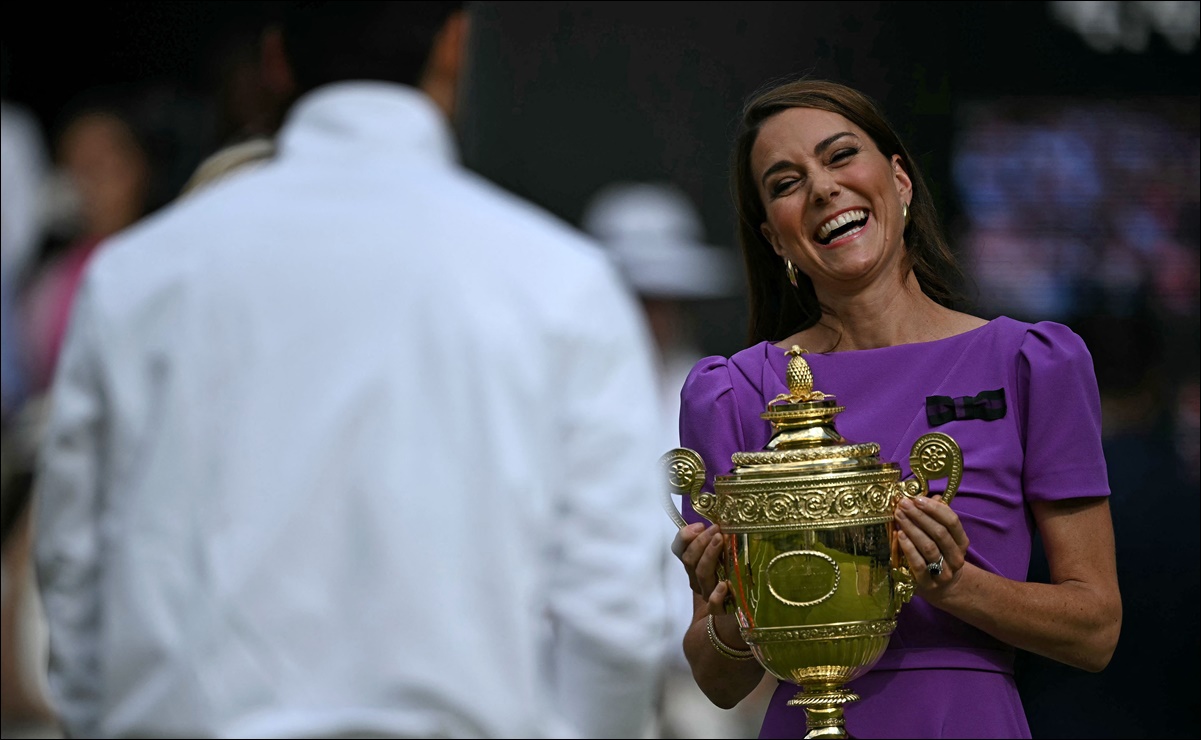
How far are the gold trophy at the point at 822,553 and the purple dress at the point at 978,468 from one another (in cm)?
11

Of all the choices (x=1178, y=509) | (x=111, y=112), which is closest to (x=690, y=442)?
(x=111, y=112)

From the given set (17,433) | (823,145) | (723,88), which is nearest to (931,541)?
(823,145)

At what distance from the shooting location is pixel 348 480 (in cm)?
159

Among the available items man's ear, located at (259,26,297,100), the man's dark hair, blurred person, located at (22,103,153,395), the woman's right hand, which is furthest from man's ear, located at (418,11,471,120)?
blurred person, located at (22,103,153,395)

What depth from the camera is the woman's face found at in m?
2.23

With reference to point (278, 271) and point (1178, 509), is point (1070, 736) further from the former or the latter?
point (278, 271)

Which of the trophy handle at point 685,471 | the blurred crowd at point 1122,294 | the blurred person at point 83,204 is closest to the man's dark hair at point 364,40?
the trophy handle at point 685,471

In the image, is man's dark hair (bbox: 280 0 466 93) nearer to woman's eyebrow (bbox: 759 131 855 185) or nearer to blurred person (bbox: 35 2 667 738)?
blurred person (bbox: 35 2 667 738)

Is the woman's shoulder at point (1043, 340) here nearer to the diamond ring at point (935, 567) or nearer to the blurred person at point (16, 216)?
the diamond ring at point (935, 567)

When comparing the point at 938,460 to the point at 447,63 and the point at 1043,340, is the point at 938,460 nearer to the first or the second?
the point at 1043,340

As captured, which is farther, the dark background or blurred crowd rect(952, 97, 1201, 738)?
blurred crowd rect(952, 97, 1201, 738)

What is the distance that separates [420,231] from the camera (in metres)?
1.64

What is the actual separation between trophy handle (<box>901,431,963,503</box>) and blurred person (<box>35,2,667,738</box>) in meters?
0.43

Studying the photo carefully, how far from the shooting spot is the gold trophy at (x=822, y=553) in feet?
6.42
